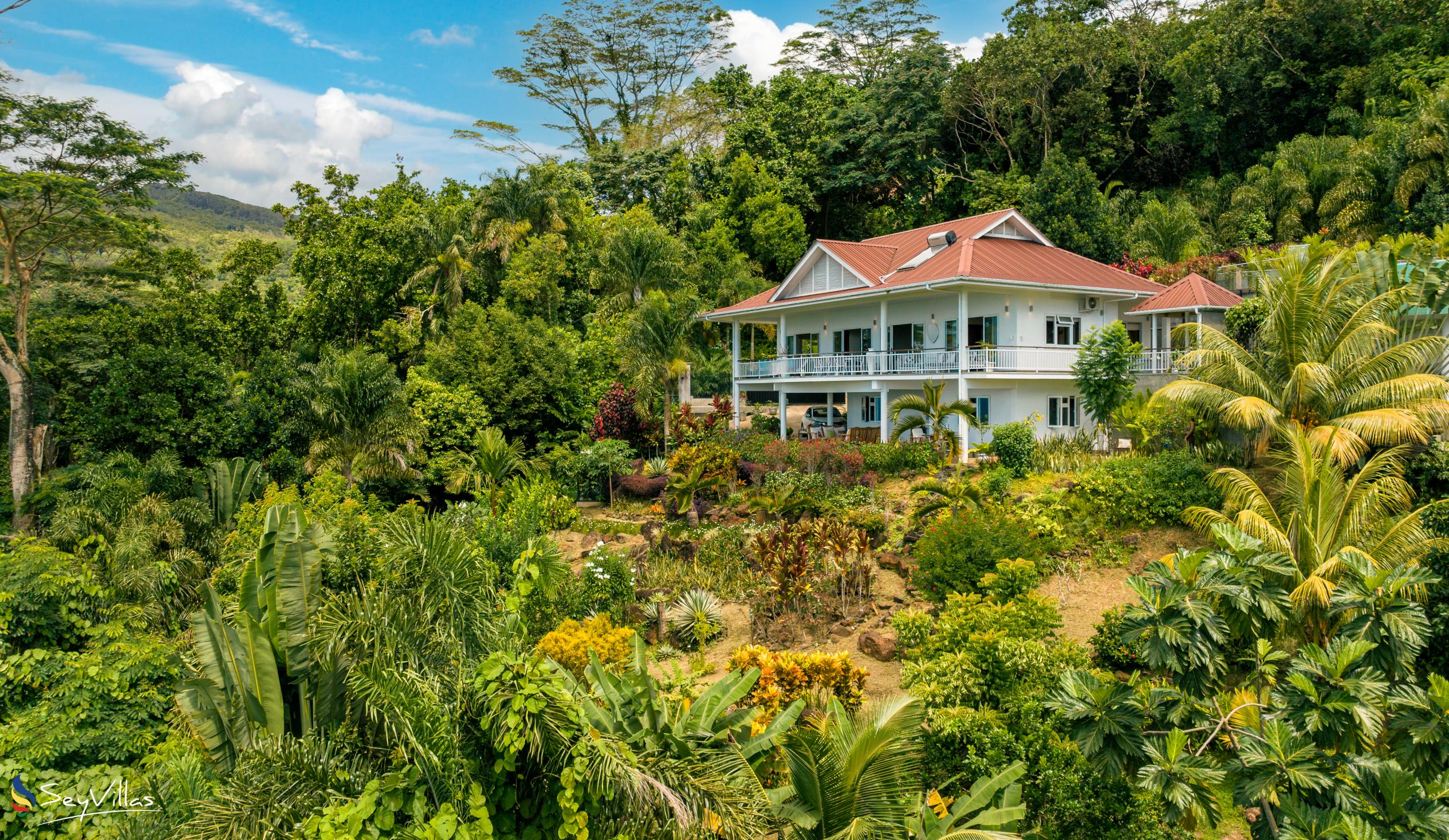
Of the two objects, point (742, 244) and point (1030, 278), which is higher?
point (742, 244)

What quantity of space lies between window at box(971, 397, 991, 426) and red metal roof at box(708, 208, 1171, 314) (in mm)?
3537

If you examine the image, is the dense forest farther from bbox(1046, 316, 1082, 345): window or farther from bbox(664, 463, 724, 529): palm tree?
bbox(1046, 316, 1082, 345): window

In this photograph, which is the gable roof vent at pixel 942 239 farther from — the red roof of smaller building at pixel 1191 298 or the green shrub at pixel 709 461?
the green shrub at pixel 709 461

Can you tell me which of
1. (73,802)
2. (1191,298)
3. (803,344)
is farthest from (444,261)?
(73,802)

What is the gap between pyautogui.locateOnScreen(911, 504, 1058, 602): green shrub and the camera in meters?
13.6

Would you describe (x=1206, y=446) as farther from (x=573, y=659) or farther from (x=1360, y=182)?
(x=1360, y=182)

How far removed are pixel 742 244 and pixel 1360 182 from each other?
25335 mm

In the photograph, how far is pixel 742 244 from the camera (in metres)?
43.2

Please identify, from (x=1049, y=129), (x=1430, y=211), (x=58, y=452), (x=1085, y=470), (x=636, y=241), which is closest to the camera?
(x=1085, y=470)

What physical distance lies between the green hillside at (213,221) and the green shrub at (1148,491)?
65.0m

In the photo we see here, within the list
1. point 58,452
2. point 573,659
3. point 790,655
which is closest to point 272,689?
point 573,659

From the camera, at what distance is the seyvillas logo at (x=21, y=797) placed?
24.9ft

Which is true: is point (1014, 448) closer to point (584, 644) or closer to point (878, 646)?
point (878, 646)

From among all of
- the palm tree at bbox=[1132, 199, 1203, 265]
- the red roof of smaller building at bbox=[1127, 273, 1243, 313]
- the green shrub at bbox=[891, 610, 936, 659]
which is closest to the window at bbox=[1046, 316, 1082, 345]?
the red roof of smaller building at bbox=[1127, 273, 1243, 313]
